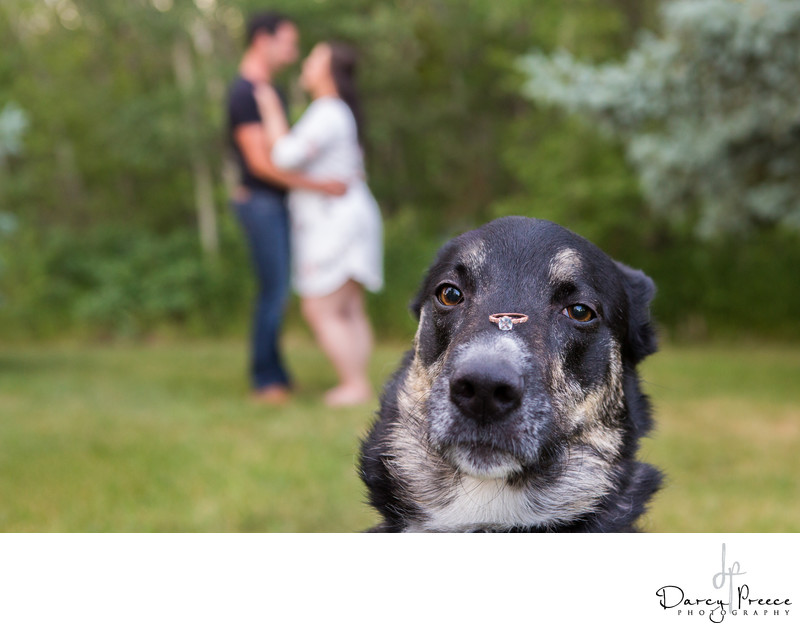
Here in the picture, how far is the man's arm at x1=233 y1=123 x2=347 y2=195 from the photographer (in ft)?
20.9

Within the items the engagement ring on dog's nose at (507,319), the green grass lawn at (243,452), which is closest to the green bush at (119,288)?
the green grass lawn at (243,452)

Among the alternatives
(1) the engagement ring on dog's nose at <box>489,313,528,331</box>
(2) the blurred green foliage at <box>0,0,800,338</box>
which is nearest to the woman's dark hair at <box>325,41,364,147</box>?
(1) the engagement ring on dog's nose at <box>489,313,528,331</box>

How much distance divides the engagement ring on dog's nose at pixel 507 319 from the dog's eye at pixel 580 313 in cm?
18

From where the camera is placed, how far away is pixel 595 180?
13.1 meters

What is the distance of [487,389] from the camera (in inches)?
74.8

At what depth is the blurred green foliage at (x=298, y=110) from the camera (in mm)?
13336

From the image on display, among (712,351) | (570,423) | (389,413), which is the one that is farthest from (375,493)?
(712,351)

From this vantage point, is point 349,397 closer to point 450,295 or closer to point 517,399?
point 450,295

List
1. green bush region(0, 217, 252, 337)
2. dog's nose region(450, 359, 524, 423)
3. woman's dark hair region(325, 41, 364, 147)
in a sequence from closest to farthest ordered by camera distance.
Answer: dog's nose region(450, 359, 524, 423) < woman's dark hair region(325, 41, 364, 147) < green bush region(0, 217, 252, 337)

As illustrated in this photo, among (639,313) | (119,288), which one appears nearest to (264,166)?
(639,313)

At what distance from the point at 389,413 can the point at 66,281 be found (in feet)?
47.3

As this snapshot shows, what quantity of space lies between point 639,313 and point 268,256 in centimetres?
471

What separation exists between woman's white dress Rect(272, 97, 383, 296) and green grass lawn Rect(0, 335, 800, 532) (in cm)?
115

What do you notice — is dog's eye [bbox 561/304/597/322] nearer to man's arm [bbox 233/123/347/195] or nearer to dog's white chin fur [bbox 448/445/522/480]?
dog's white chin fur [bbox 448/445/522/480]
